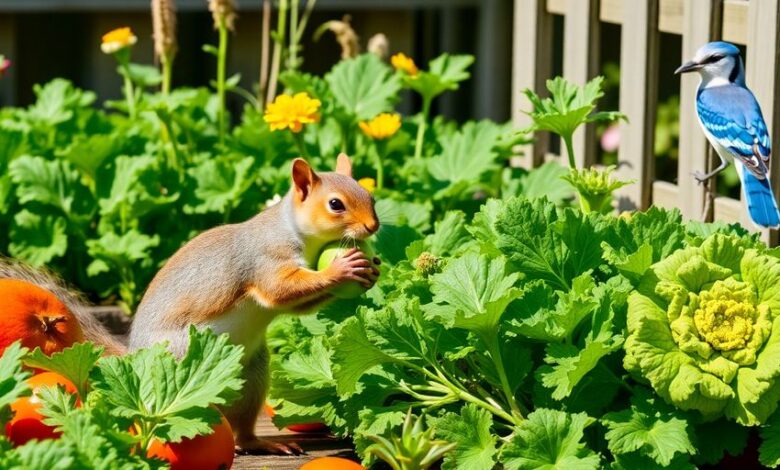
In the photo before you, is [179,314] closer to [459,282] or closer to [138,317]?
[138,317]

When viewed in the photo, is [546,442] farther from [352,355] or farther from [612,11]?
[612,11]

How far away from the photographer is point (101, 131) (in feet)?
17.6

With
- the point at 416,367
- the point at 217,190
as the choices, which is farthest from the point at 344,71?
the point at 416,367

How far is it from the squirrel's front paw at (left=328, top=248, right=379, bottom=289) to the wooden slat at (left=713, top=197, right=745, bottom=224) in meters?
1.19

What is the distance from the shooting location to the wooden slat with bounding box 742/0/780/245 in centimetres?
374

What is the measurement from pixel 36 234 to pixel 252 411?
1.64m

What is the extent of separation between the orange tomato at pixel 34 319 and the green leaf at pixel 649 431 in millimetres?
1225

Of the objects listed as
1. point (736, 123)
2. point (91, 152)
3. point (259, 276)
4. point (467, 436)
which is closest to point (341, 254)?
point (259, 276)

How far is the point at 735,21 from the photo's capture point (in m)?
4.03

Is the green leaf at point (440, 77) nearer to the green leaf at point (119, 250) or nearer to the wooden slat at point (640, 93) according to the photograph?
the wooden slat at point (640, 93)

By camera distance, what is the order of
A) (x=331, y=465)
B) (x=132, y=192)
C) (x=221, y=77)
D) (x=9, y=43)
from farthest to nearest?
(x=9, y=43) → (x=221, y=77) → (x=132, y=192) → (x=331, y=465)

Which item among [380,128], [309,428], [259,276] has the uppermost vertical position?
[380,128]

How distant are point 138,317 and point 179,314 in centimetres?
15

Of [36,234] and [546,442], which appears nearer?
[546,442]
